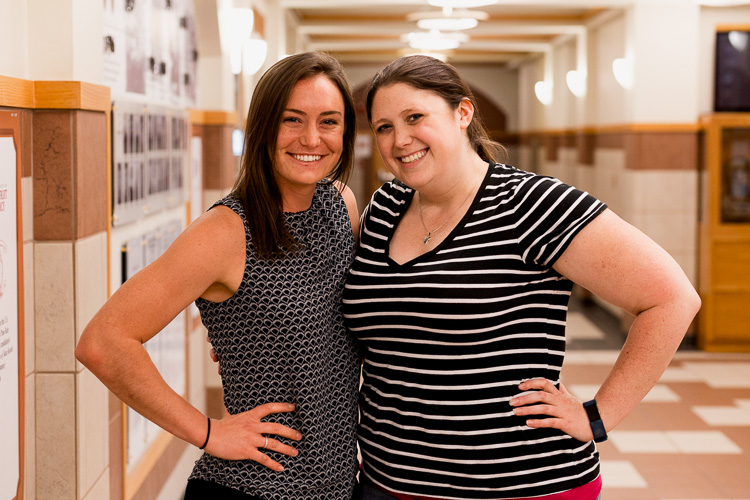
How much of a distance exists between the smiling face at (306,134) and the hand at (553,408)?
2.14 feet

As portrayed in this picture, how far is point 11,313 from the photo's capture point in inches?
89.0

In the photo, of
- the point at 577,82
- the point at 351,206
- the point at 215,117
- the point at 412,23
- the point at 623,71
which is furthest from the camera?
Answer: the point at 577,82

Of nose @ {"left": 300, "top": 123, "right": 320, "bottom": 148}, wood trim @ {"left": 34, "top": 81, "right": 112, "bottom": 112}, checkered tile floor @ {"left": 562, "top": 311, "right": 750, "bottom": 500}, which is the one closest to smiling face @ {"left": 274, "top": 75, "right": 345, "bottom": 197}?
nose @ {"left": 300, "top": 123, "right": 320, "bottom": 148}

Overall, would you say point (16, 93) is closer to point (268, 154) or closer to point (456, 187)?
point (268, 154)

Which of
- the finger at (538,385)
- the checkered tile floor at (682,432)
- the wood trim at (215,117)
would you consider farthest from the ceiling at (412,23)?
the finger at (538,385)

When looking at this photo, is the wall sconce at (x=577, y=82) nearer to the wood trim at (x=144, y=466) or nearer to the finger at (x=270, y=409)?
the wood trim at (x=144, y=466)

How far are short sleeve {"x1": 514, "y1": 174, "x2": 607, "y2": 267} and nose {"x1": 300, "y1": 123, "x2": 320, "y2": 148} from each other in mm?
456

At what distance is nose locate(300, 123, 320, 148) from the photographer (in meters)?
1.84

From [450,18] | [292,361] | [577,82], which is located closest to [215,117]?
[292,361]

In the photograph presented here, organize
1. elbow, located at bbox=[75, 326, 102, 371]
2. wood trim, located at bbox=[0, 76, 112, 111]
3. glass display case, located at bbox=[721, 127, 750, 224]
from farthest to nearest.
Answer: glass display case, located at bbox=[721, 127, 750, 224]
wood trim, located at bbox=[0, 76, 112, 111]
elbow, located at bbox=[75, 326, 102, 371]

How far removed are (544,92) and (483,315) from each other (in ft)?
40.7

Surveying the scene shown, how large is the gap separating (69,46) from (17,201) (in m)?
0.47

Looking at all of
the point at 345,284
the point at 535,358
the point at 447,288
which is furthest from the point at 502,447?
the point at 345,284

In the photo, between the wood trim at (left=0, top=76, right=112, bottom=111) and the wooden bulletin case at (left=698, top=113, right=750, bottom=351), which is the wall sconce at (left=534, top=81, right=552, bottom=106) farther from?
the wood trim at (left=0, top=76, right=112, bottom=111)
